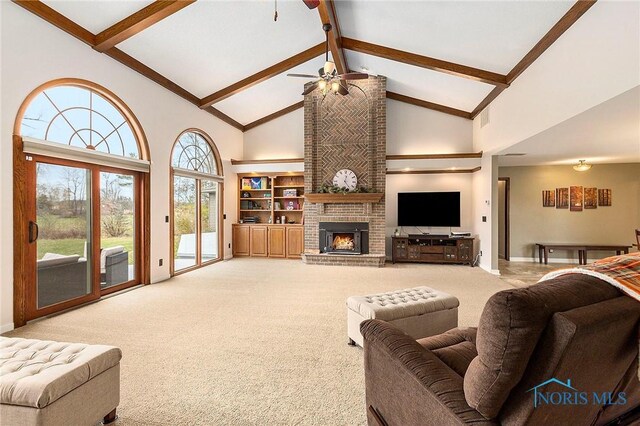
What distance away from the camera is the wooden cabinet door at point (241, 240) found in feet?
28.2

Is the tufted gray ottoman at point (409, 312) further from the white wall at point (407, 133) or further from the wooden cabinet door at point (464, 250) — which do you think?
the white wall at point (407, 133)

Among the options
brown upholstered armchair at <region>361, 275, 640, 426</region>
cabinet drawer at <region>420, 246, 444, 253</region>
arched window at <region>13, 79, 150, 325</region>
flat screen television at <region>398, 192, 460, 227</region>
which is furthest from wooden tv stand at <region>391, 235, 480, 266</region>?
brown upholstered armchair at <region>361, 275, 640, 426</region>

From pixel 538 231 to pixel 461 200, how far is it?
1996 millimetres

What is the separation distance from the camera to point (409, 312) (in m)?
2.79

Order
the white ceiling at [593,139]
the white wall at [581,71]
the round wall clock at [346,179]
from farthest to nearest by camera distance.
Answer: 1. the round wall clock at [346,179]
2. the white ceiling at [593,139]
3. the white wall at [581,71]

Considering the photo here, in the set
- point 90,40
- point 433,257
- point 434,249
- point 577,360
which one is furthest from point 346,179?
point 577,360

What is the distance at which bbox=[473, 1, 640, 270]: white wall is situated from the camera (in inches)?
113

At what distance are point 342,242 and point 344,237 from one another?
0.43ft

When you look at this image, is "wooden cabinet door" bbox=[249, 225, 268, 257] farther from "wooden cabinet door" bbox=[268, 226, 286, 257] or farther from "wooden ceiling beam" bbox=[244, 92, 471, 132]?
"wooden ceiling beam" bbox=[244, 92, 471, 132]

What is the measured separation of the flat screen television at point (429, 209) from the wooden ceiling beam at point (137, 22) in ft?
19.6

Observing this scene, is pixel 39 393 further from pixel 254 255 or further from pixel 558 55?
pixel 254 255

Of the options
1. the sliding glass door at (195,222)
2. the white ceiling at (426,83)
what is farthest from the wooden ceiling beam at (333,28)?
the sliding glass door at (195,222)

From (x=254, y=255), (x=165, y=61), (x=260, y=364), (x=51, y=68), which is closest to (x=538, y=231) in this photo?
(x=254, y=255)

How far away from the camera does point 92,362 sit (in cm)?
180
